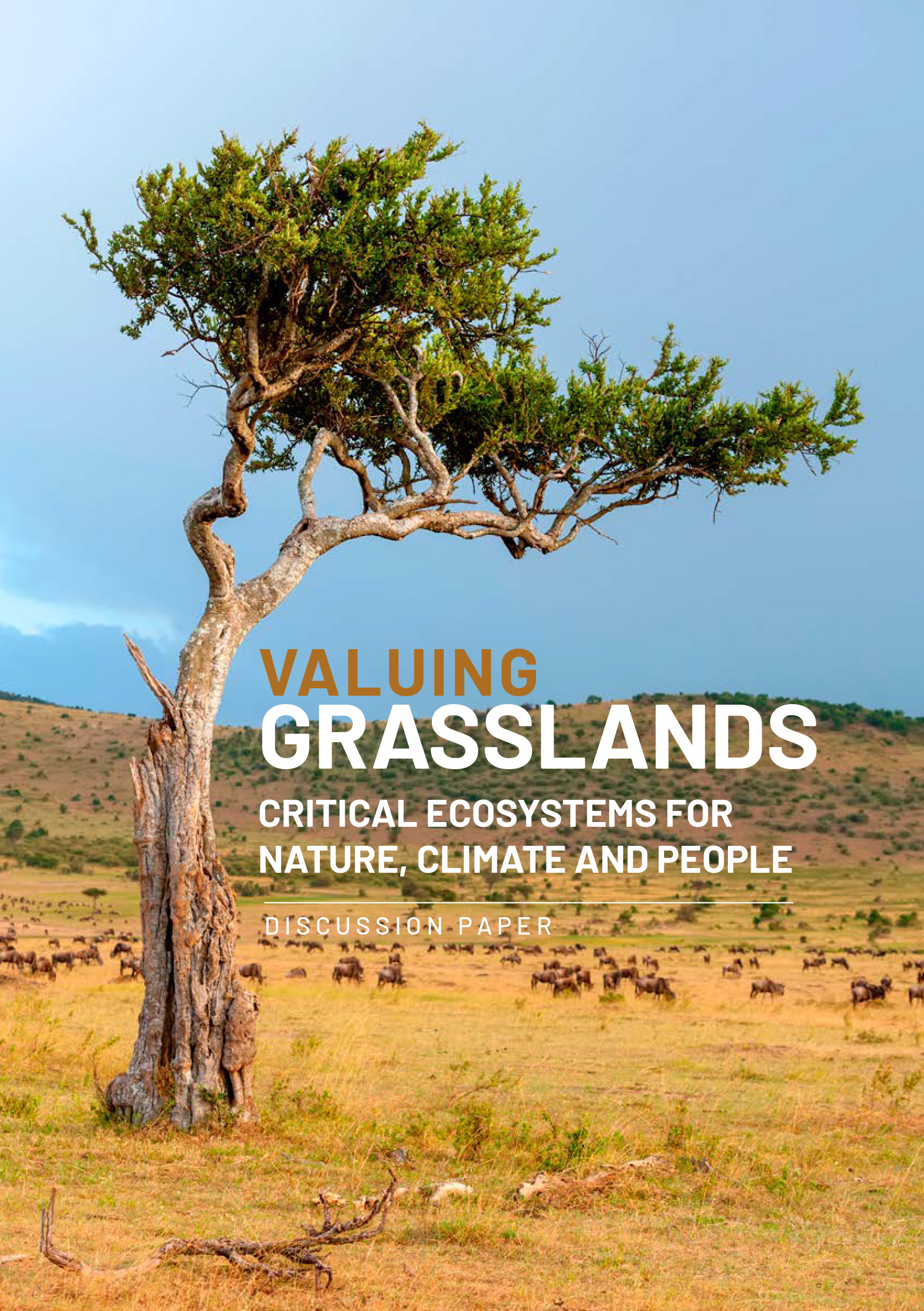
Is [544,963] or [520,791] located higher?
[520,791]

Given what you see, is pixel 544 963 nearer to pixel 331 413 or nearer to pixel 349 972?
pixel 349 972

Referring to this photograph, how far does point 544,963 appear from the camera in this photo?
4012 cm

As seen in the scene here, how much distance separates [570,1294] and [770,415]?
12.8m

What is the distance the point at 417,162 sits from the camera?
13.1 metres

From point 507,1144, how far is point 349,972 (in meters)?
21.6

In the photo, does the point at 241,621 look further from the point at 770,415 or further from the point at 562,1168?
the point at 770,415

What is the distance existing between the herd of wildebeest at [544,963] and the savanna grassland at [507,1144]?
1.87 feet

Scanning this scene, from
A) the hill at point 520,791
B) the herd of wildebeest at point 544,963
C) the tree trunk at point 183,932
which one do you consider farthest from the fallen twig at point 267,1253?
the hill at point 520,791

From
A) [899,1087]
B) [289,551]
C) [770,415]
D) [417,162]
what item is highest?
[417,162]

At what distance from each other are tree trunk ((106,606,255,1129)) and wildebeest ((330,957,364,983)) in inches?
814

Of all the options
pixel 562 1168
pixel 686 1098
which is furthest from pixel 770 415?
pixel 562 1168

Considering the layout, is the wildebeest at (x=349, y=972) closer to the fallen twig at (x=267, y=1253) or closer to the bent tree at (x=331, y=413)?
the bent tree at (x=331, y=413)

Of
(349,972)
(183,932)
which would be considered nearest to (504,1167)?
(183,932)

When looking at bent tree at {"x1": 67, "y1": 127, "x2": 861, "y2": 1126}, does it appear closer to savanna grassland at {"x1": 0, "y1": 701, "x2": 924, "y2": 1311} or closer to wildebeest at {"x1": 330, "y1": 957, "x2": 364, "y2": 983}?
savanna grassland at {"x1": 0, "y1": 701, "x2": 924, "y2": 1311}
